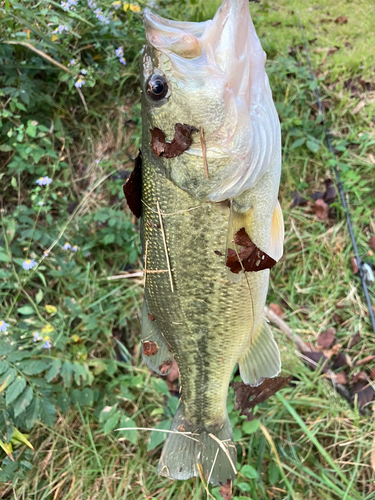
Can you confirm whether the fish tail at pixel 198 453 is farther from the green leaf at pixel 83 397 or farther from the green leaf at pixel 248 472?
the green leaf at pixel 83 397

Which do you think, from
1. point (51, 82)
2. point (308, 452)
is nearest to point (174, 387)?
point (308, 452)

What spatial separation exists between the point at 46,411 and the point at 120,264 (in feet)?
3.87

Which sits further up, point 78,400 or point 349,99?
point 349,99

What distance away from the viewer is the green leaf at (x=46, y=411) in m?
1.87

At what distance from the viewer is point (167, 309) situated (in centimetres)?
150

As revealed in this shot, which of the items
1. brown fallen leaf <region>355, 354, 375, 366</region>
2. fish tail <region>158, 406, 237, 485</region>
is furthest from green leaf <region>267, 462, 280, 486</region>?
brown fallen leaf <region>355, 354, 375, 366</region>

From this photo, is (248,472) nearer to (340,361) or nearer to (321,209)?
(340,361)

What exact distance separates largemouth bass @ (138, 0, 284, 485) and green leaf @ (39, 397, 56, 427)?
71 cm

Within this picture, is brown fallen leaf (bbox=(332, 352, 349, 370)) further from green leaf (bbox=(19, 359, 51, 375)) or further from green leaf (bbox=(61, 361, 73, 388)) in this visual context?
green leaf (bbox=(19, 359, 51, 375))

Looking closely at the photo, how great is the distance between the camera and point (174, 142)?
1245 mm

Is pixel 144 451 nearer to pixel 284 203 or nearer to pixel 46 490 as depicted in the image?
pixel 46 490

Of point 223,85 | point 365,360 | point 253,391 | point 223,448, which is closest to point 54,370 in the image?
point 223,448

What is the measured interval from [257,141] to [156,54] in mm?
488

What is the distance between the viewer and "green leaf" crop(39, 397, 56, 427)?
6.12 feet
